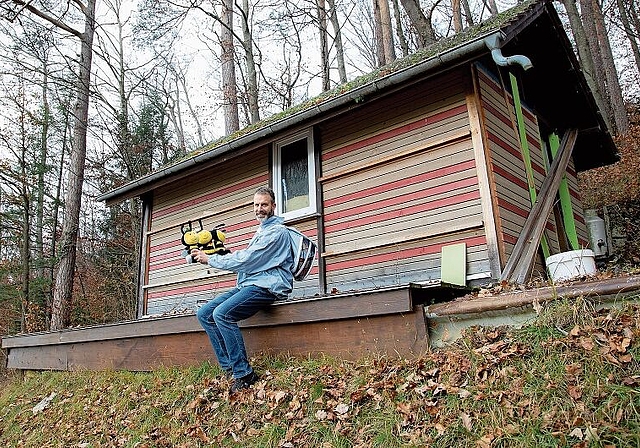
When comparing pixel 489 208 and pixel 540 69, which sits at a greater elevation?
pixel 540 69

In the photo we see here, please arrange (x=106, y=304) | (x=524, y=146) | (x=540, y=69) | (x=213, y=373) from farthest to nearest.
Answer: (x=106, y=304), (x=540, y=69), (x=524, y=146), (x=213, y=373)

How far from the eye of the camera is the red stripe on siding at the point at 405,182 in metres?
6.24

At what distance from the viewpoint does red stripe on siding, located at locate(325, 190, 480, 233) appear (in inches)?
243

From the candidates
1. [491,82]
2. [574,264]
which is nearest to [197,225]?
[491,82]

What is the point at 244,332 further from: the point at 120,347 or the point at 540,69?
the point at 540,69

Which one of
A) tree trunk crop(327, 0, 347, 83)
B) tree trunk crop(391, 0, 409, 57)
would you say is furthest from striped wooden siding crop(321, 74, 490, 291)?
tree trunk crop(327, 0, 347, 83)

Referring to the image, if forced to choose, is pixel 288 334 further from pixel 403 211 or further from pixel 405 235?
pixel 403 211

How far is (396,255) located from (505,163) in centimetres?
192

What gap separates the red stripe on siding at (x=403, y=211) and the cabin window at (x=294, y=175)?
26.6 inches

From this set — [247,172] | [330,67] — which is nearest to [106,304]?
[247,172]

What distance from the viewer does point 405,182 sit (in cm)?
670

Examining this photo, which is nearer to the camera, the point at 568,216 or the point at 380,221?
the point at 380,221

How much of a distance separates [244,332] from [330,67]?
18.0 m

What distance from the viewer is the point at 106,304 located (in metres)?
17.2
